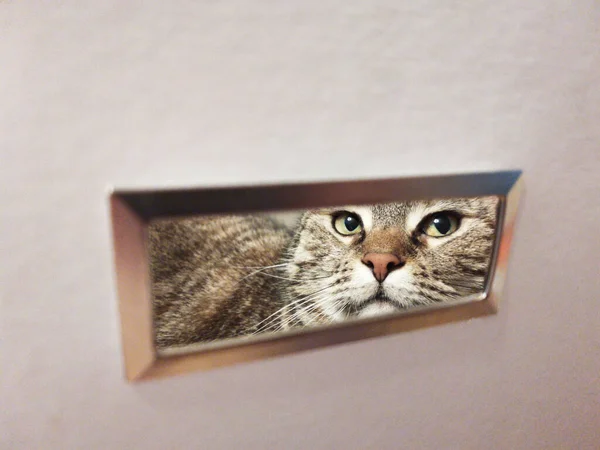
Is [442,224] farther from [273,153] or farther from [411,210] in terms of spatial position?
[273,153]

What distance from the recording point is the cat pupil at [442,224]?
471 millimetres

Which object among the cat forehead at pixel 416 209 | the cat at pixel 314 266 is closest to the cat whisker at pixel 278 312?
the cat at pixel 314 266

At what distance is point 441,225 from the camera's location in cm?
47

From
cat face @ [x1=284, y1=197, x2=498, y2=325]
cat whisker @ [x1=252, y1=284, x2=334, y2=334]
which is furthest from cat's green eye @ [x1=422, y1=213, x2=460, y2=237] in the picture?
cat whisker @ [x1=252, y1=284, x2=334, y2=334]

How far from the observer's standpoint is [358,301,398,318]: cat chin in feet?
1.51

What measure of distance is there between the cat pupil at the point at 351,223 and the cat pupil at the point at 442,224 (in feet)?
0.31

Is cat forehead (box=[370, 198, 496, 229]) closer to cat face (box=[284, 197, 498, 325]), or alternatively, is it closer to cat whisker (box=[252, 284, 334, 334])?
cat face (box=[284, 197, 498, 325])

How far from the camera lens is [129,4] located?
32 cm

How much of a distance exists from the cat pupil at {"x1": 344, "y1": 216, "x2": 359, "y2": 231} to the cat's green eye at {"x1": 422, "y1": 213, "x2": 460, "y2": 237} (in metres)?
0.08

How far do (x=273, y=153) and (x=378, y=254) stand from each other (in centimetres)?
16

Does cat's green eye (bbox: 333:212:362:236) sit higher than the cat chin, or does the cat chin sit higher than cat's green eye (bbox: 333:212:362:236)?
cat's green eye (bbox: 333:212:362:236)

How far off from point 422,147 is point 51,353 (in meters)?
0.40

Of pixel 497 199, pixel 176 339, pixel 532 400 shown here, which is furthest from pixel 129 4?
pixel 532 400

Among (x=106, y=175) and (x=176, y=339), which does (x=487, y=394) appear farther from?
(x=106, y=175)
